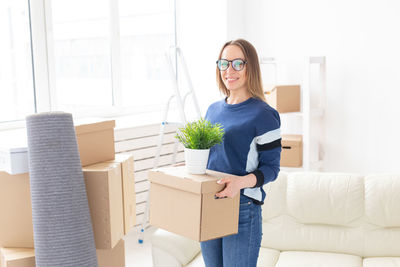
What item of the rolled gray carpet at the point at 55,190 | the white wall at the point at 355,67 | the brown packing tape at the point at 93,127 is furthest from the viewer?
the white wall at the point at 355,67

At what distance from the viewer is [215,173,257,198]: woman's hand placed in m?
1.60

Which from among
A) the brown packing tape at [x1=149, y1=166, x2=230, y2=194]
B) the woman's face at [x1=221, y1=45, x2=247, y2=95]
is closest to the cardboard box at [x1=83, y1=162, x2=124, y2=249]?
the brown packing tape at [x1=149, y1=166, x2=230, y2=194]

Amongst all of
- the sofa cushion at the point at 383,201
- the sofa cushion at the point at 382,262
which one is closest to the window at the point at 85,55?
the sofa cushion at the point at 383,201

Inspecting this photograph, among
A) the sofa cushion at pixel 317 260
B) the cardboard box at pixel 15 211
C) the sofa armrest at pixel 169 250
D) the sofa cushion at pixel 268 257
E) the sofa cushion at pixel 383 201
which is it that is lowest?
the sofa cushion at pixel 268 257

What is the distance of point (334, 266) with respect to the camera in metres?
2.30

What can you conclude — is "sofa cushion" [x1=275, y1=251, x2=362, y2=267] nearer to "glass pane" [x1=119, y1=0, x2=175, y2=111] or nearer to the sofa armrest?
the sofa armrest

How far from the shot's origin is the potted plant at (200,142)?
1.65m

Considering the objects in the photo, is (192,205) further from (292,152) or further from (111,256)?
(292,152)

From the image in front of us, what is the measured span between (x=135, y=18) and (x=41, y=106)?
128cm

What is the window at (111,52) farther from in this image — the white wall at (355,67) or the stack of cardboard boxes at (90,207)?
the stack of cardboard boxes at (90,207)

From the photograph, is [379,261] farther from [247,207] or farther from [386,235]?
[247,207]

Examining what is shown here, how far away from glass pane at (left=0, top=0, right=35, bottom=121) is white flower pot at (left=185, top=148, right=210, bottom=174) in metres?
2.09

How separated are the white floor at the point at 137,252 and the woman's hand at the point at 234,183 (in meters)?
1.69

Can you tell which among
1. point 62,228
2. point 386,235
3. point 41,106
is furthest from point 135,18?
point 62,228
